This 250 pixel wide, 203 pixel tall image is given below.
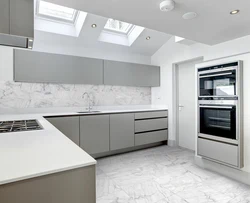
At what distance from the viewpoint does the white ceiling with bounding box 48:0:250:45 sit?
178 cm

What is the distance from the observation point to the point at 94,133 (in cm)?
343

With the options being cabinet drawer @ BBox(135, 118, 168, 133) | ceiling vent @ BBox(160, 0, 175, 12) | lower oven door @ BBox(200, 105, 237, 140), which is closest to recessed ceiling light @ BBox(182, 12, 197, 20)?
ceiling vent @ BBox(160, 0, 175, 12)

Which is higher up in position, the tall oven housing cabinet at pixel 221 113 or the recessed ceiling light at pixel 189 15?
the recessed ceiling light at pixel 189 15

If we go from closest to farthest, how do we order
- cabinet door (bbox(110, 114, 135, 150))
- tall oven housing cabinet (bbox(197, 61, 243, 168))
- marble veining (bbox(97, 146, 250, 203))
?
1. marble veining (bbox(97, 146, 250, 203))
2. tall oven housing cabinet (bbox(197, 61, 243, 168))
3. cabinet door (bbox(110, 114, 135, 150))

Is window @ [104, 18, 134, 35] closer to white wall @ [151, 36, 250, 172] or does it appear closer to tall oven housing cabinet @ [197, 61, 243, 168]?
white wall @ [151, 36, 250, 172]

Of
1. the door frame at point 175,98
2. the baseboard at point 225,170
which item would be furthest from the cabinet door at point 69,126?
the door frame at point 175,98

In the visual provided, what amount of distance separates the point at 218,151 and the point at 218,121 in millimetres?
463

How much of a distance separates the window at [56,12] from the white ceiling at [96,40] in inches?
12.0

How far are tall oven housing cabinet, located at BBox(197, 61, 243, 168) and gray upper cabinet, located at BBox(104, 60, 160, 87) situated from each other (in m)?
1.67

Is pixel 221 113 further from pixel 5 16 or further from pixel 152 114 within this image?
pixel 5 16

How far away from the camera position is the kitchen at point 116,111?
34.1 inches

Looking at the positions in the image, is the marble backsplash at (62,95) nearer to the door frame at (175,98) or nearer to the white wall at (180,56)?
the white wall at (180,56)

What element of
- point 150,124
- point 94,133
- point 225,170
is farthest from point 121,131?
point 225,170

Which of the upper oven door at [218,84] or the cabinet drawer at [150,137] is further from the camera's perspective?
the cabinet drawer at [150,137]
